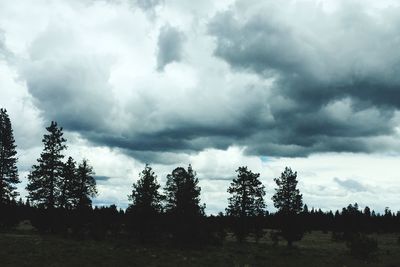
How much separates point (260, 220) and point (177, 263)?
32791 mm

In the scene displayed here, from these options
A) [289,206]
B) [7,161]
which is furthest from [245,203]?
[7,161]

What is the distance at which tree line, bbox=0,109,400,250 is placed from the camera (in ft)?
171

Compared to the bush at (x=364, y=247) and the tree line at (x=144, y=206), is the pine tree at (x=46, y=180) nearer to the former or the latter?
the tree line at (x=144, y=206)

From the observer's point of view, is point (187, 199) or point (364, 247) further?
point (187, 199)

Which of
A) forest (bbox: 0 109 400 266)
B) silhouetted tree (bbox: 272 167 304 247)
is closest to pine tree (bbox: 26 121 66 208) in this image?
forest (bbox: 0 109 400 266)

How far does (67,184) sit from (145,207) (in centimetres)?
1610

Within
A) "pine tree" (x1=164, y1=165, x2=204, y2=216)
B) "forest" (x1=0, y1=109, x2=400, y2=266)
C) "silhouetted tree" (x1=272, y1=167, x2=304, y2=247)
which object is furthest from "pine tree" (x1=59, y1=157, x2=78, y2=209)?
"silhouetted tree" (x1=272, y1=167, x2=304, y2=247)

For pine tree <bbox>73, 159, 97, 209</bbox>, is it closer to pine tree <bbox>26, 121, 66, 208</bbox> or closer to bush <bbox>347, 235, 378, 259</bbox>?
pine tree <bbox>26, 121, 66, 208</bbox>

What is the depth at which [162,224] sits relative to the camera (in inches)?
→ 2084

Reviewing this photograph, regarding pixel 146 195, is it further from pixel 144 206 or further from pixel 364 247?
pixel 364 247

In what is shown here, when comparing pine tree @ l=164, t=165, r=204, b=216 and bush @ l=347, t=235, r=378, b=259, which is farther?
pine tree @ l=164, t=165, r=204, b=216

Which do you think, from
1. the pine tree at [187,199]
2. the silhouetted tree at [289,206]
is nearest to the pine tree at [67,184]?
the pine tree at [187,199]

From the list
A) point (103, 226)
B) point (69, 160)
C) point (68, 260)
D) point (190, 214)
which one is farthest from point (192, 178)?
point (68, 260)

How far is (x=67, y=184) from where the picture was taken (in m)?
62.0
